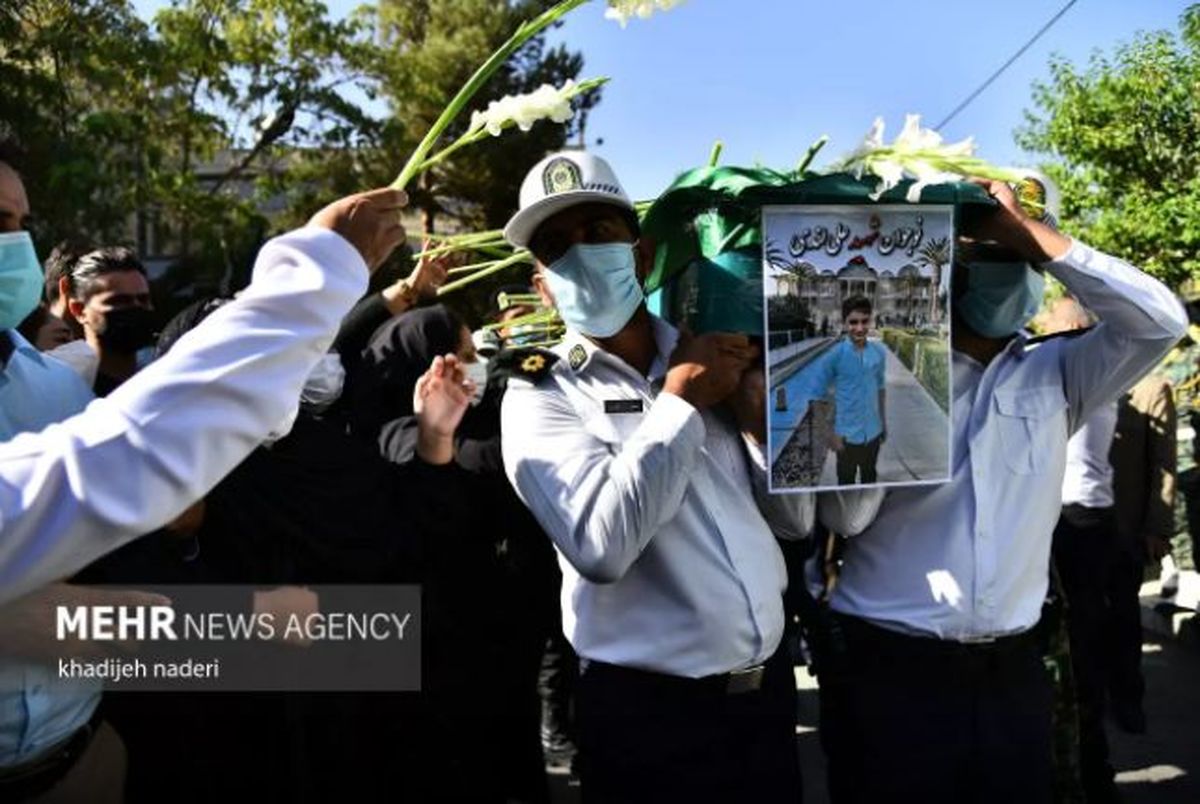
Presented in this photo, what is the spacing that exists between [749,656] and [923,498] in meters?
0.58

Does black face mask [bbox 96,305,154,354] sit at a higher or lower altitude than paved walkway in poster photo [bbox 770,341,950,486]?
higher

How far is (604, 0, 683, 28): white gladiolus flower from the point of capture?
6.39ft

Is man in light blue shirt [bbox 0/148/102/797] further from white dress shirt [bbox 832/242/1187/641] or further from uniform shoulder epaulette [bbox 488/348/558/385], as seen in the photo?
white dress shirt [bbox 832/242/1187/641]

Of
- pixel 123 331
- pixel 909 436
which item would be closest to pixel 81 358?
pixel 123 331

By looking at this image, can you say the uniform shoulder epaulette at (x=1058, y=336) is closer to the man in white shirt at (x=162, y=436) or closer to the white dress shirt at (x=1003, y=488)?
the white dress shirt at (x=1003, y=488)

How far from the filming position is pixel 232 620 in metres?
2.33

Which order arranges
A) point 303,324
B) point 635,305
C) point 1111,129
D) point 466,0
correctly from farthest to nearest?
point 466,0
point 1111,129
point 635,305
point 303,324

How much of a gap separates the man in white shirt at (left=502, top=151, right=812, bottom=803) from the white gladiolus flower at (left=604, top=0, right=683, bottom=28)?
36cm

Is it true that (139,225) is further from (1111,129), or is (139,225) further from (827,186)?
(827,186)

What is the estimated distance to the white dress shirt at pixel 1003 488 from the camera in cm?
235

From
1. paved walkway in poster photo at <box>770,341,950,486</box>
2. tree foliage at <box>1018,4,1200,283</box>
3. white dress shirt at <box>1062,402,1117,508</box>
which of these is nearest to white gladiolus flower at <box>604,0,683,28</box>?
paved walkway in poster photo at <box>770,341,950,486</box>

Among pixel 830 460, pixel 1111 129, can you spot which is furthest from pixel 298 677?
pixel 1111 129

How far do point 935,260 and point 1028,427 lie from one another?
0.52 metres

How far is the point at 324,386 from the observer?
10.8ft
